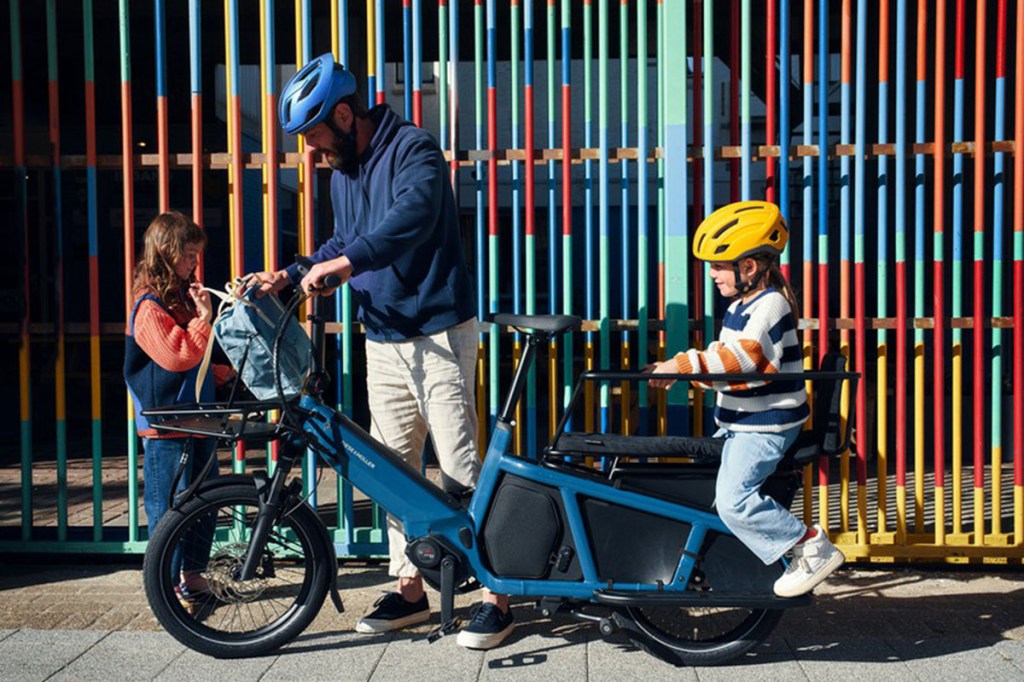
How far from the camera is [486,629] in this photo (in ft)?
12.8

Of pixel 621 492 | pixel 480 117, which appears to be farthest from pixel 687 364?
pixel 480 117

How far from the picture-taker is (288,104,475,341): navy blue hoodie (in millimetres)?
3926

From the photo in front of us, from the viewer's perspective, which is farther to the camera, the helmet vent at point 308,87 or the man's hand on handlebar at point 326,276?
the helmet vent at point 308,87

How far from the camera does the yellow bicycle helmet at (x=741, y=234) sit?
368 cm

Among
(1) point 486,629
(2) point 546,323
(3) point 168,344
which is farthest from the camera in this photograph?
(3) point 168,344

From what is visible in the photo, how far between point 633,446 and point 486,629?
0.86 meters

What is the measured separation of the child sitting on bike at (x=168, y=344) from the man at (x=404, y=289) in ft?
1.57

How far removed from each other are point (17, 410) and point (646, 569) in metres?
7.28

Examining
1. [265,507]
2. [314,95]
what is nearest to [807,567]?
[265,507]

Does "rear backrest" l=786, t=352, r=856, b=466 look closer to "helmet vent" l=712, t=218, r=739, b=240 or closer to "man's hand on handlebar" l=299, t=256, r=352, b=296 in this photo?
"helmet vent" l=712, t=218, r=739, b=240

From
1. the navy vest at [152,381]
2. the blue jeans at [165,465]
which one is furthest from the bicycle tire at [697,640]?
the navy vest at [152,381]

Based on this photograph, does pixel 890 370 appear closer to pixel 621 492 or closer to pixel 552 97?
pixel 552 97

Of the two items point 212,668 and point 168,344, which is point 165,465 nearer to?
point 168,344

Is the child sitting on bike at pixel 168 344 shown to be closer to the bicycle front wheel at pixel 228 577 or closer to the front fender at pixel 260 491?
the bicycle front wheel at pixel 228 577
